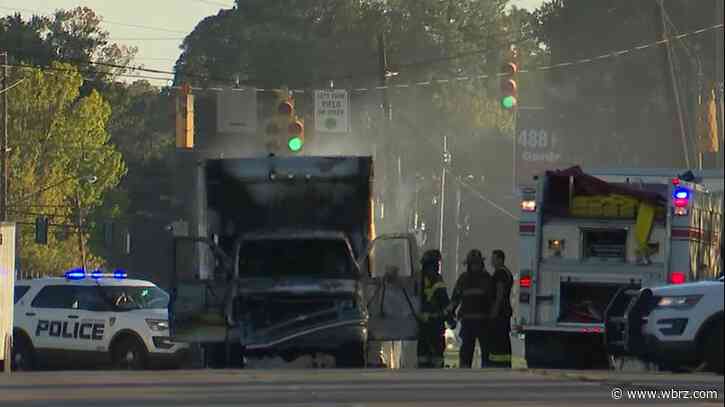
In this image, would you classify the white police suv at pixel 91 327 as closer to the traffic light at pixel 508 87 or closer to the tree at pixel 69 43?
the traffic light at pixel 508 87

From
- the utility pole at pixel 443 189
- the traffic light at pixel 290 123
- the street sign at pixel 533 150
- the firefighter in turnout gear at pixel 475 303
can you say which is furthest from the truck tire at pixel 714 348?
the utility pole at pixel 443 189

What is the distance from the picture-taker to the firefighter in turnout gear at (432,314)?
24.6m

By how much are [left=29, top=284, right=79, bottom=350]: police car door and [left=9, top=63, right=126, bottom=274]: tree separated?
32.9 m

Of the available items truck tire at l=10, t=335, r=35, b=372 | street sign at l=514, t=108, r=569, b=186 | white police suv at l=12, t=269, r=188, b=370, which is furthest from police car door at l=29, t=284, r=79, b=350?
street sign at l=514, t=108, r=569, b=186

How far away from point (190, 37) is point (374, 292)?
76.9 m

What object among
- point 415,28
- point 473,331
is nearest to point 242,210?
point 473,331

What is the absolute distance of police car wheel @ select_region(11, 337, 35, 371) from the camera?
96.9ft

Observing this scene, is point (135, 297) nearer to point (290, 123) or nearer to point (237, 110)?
point (290, 123)

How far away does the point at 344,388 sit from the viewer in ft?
60.8

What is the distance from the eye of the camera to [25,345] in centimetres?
2962

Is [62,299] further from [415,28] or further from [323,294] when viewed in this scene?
[415,28]

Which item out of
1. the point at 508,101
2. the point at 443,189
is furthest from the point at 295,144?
the point at 443,189

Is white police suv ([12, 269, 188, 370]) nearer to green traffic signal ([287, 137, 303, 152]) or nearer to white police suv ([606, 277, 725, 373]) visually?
green traffic signal ([287, 137, 303, 152])
